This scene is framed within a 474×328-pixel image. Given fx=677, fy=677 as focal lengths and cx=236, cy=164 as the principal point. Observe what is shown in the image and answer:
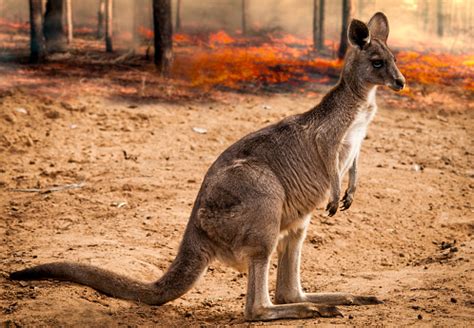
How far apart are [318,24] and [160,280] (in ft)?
59.1

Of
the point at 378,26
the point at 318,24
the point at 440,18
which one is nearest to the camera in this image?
the point at 378,26

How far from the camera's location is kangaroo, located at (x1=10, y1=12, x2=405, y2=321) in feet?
16.5

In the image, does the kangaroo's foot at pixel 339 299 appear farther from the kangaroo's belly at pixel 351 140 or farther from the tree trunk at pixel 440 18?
the tree trunk at pixel 440 18

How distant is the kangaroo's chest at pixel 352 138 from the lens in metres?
5.67

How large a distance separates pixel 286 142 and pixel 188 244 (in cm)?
118

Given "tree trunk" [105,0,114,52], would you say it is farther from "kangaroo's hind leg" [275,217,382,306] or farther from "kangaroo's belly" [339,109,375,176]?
"kangaroo's hind leg" [275,217,382,306]

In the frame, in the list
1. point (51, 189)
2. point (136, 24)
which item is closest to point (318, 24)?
point (136, 24)

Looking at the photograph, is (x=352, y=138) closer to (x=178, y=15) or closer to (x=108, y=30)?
(x=108, y=30)

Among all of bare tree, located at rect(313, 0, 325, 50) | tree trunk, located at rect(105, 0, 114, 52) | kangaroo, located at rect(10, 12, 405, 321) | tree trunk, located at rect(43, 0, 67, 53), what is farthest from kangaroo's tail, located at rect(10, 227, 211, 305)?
bare tree, located at rect(313, 0, 325, 50)

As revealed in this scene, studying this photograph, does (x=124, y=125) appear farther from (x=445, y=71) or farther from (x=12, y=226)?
(x=445, y=71)

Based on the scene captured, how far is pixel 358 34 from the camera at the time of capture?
18.7 feet

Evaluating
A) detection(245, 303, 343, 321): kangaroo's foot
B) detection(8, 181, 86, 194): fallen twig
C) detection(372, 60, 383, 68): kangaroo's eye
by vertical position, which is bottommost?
detection(8, 181, 86, 194): fallen twig

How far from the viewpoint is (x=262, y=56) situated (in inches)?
726

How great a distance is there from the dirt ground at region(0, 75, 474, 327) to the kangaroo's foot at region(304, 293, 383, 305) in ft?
0.47
